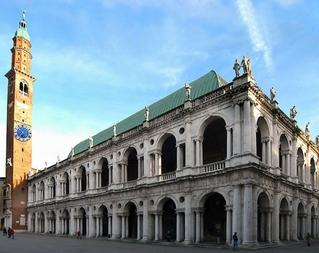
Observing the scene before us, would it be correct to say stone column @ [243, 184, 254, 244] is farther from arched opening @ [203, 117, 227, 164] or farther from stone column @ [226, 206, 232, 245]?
arched opening @ [203, 117, 227, 164]

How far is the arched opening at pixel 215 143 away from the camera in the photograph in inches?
1646

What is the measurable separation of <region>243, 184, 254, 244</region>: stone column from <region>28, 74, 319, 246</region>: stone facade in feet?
0.24

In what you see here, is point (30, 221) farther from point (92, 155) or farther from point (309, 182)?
point (309, 182)

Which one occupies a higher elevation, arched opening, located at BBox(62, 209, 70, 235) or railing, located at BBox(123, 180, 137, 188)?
railing, located at BBox(123, 180, 137, 188)

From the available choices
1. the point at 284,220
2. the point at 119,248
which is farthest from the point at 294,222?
the point at 119,248

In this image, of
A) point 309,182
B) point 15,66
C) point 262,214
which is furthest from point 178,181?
point 15,66

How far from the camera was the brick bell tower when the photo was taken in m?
79.0

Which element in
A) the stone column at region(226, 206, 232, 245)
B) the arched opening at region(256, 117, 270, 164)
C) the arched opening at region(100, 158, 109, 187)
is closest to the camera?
the stone column at region(226, 206, 232, 245)

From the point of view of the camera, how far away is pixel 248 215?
3083 centimetres

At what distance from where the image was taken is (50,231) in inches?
2694

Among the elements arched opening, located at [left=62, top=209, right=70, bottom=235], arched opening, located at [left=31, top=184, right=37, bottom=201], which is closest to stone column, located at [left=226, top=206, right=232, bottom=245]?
arched opening, located at [left=62, top=209, right=70, bottom=235]

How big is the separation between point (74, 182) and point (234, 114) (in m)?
34.8

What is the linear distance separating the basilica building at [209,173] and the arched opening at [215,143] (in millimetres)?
112

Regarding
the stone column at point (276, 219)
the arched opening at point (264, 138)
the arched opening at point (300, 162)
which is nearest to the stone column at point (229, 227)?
the stone column at point (276, 219)
